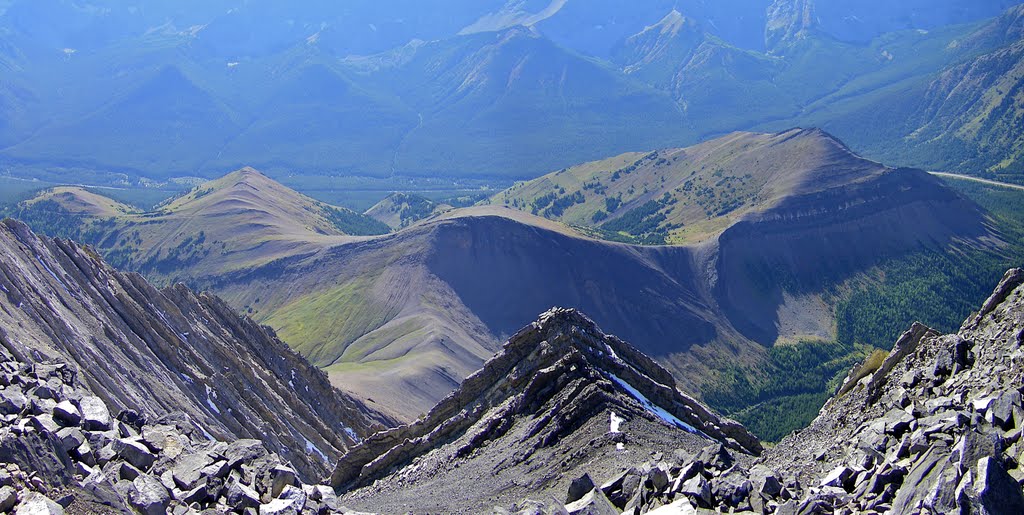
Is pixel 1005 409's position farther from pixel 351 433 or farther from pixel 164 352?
pixel 351 433

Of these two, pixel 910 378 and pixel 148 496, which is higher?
pixel 148 496

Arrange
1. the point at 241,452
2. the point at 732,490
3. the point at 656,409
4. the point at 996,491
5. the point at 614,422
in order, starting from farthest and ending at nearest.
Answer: the point at 656,409
the point at 614,422
the point at 241,452
the point at 732,490
the point at 996,491

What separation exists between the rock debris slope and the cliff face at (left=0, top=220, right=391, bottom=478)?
306 inches

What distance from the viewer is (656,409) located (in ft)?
137

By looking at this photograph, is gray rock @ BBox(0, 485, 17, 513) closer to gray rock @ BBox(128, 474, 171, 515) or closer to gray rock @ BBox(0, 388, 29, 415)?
gray rock @ BBox(128, 474, 171, 515)

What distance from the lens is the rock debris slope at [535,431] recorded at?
3381 centimetres

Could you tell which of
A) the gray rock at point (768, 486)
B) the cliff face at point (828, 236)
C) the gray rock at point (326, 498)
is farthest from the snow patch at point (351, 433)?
the cliff face at point (828, 236)

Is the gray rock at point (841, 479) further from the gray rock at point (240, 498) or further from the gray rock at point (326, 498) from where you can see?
the gray rock at point (240, 498)

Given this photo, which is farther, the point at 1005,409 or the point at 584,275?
the point at 584,275

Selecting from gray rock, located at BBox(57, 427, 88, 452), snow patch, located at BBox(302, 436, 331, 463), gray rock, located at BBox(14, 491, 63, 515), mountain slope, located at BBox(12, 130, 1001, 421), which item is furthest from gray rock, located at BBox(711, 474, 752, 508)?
mountain slope, located at BBox(12, 130, 1001, 421)

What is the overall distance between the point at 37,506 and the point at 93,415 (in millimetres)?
6448

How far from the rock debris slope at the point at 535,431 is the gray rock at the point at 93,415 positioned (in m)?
10.9

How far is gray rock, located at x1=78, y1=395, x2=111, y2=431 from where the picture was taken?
25.3m

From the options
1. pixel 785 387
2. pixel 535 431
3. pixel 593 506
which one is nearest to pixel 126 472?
pixel 593 506
